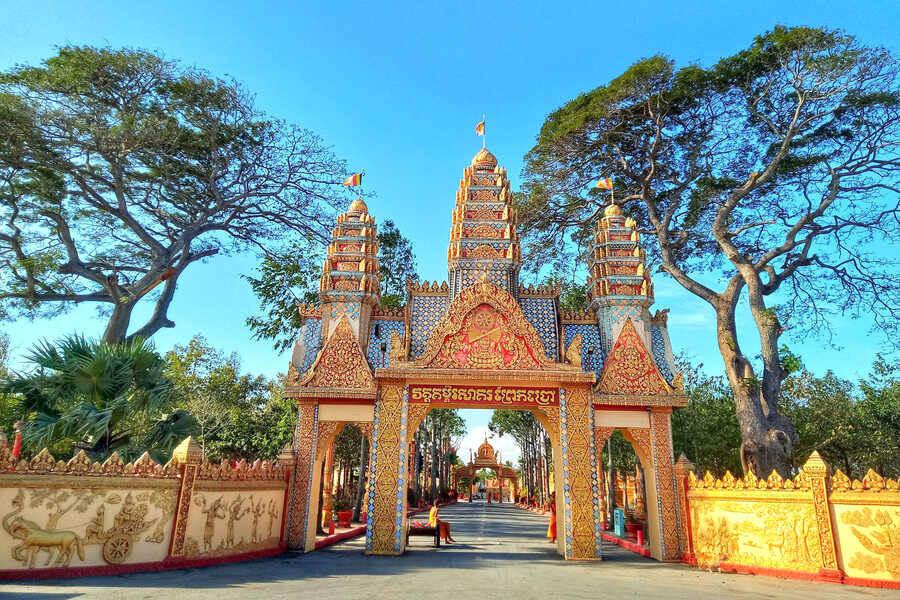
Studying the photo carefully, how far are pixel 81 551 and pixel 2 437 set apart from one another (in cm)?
216

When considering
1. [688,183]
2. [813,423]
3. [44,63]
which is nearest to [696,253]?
[688,183]

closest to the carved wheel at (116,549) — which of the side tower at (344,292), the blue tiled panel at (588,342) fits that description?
the side tower at (344,292)

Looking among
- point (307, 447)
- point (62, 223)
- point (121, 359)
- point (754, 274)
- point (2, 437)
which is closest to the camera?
point (2, 437)

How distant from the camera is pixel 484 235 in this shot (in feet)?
49.1

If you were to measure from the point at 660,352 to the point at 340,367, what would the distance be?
8346 millimetres

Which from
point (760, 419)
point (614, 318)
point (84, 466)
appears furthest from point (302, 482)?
point (760, 419)

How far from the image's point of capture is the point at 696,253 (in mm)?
18203

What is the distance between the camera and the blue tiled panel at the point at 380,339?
43.0 ft

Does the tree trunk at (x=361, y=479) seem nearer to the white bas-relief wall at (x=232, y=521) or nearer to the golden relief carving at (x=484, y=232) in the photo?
the white bas-relief wall at (x=232, y=521)

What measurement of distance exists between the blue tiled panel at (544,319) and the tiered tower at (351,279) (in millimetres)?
4253

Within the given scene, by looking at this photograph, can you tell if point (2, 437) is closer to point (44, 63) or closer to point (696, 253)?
point (44, 63)

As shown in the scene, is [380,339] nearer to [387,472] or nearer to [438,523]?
[387,472]

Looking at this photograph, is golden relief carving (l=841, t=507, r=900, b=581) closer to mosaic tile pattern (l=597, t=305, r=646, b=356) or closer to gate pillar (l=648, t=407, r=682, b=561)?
gate pillar (l=648, t=407, r=682, b=561)

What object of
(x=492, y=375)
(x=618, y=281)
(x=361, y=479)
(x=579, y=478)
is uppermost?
(x=618, y=281)
